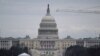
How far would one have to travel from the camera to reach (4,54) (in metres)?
142

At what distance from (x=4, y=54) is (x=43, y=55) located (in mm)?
58414

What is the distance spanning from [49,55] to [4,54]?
56.1m

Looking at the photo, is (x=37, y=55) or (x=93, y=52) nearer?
(x=93, y=52)

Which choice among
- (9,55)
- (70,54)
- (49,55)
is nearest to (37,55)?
(49,55)

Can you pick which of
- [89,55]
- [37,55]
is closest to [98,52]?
[89,55]

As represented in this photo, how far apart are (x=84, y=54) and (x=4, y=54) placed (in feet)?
47.8

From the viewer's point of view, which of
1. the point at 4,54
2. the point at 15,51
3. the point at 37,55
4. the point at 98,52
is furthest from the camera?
the point at 37,55

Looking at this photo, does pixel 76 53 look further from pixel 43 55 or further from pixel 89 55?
pixel 43 55

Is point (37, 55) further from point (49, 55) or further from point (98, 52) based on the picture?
point (98, 52)

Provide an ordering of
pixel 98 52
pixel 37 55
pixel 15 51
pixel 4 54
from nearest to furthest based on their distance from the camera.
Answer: pixel 98 52, pixel 4 54, pixel 15 51, pixel 37 55

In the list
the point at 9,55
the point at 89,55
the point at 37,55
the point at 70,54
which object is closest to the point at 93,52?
the point at 89,55

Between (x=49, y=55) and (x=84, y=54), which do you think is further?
(x=49, y=55)

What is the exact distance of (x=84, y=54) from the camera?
143 m

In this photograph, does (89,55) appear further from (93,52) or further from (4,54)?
(4,54)
